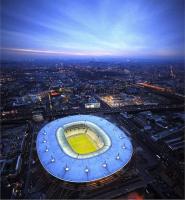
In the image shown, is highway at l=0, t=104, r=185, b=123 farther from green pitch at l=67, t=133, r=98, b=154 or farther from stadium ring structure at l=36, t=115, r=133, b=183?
green pitch at l=67, t=133, r=98, b=154

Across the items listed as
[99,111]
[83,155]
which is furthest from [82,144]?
[99,111]

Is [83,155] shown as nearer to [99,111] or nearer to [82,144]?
[82,144]

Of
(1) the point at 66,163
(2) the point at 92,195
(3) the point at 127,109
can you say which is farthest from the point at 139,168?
(3) the point at 127,109

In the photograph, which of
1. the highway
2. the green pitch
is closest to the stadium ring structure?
the green pitch

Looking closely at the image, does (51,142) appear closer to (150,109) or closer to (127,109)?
(127,109)

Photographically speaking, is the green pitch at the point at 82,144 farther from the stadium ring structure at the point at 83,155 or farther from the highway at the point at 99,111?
the highway at the point at 99,111

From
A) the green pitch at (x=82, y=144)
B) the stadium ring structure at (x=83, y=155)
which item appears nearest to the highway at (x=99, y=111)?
the stadium ring structure at (x=83, y=155)
